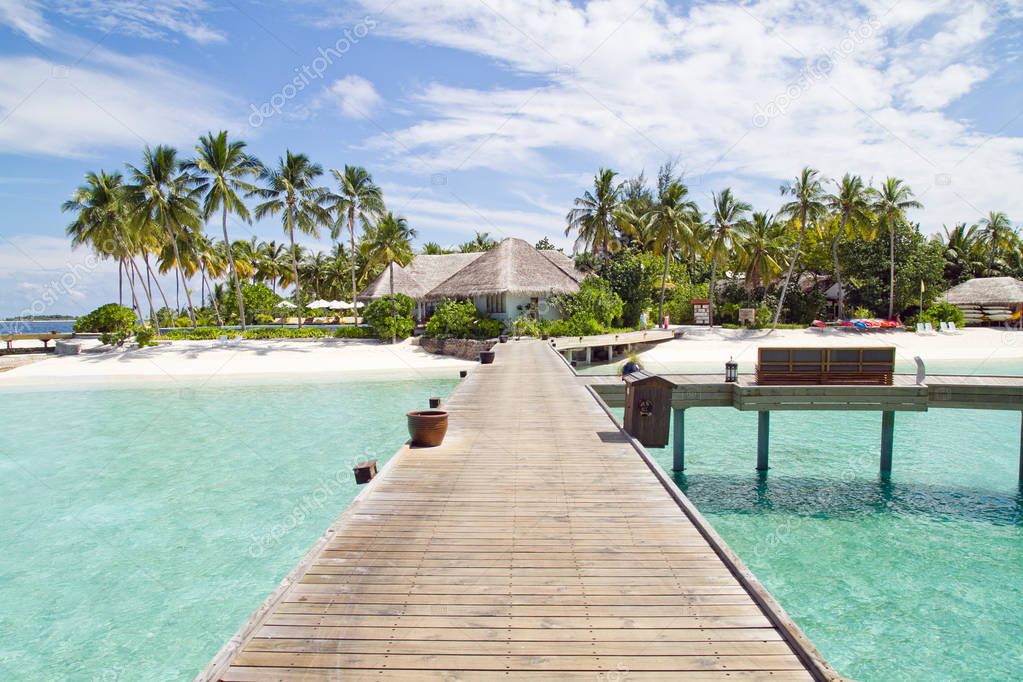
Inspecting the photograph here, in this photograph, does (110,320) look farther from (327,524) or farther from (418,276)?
(327,524)

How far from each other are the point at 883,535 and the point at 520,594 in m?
9.78

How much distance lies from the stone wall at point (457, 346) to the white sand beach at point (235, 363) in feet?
1.92

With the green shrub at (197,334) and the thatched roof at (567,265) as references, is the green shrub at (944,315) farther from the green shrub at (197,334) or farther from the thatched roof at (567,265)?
the green shrub at (197,334)

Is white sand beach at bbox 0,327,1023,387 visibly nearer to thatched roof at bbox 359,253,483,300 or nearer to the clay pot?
thatched roof at bbox 359,253,483,300

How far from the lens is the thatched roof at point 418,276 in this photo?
4725 cm

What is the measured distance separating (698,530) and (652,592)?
1568mm

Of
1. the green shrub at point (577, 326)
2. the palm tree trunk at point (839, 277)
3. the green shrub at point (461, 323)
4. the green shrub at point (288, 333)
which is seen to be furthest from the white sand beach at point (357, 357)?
the palm tree trunk at point (839, 277)

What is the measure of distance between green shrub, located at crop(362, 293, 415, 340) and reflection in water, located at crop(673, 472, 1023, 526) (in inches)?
1103

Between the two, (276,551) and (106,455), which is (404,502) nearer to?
(276,551)

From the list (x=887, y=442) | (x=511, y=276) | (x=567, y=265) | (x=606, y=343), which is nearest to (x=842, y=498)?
(x=887, y=442)

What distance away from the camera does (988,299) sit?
160 feet

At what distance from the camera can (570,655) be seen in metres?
4.10

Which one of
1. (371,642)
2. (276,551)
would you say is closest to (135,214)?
(276,551)

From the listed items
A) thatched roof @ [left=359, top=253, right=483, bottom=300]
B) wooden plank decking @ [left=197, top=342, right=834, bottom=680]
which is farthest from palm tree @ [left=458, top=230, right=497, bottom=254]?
wooden plank decking @ [left=197, top=342, right=834, bottom=680]
